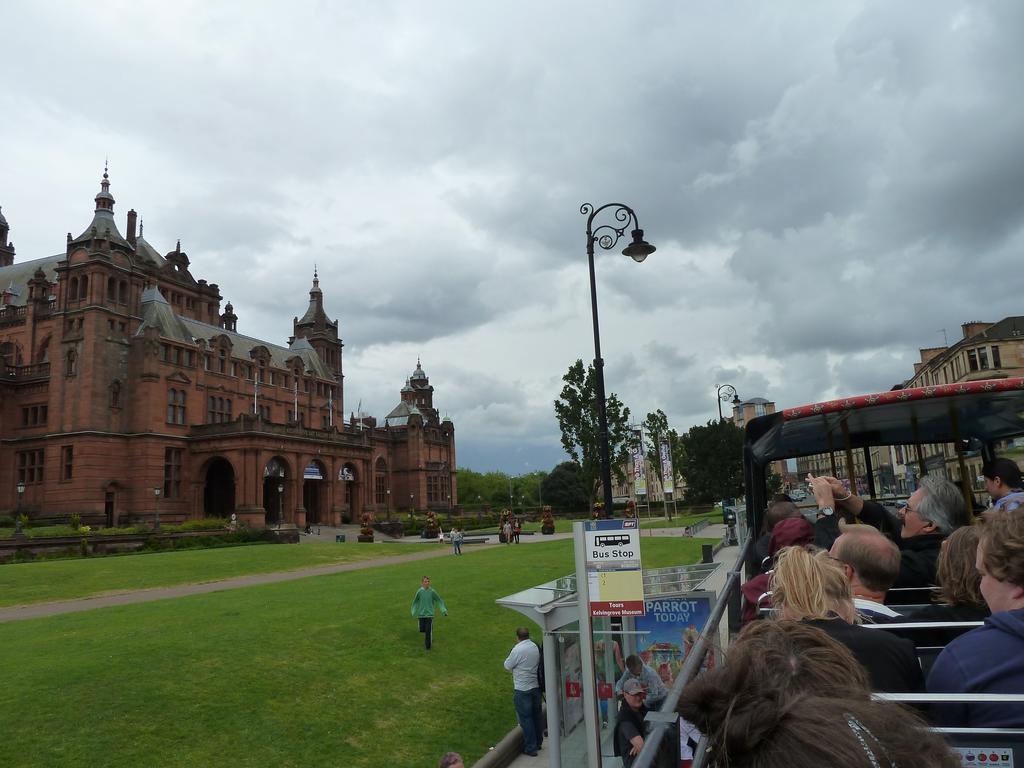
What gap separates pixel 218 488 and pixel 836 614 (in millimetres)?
61974

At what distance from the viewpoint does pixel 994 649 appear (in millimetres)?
2547

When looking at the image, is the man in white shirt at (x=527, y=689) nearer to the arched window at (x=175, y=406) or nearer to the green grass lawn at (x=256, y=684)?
the green grass lawn at (x=256, y=684)

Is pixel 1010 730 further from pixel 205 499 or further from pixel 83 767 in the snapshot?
pixel 205 499

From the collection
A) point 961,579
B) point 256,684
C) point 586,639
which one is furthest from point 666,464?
point 961,579

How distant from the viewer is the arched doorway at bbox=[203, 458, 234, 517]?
58062 millimetres

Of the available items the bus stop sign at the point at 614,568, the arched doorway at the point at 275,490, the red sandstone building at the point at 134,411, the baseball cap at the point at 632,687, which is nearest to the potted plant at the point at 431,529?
the red sandstone building at the point at 134,411

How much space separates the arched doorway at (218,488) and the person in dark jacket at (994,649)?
200 ft

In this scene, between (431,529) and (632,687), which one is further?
(431,529)

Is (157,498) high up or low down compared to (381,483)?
down

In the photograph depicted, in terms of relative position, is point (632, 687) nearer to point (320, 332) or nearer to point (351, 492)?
point (351, 492)

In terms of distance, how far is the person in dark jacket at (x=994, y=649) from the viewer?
97.8 inches

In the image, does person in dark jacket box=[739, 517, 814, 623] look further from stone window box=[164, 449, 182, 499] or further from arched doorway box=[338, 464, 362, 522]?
arched doorway box=[338, 464, 362, 522]

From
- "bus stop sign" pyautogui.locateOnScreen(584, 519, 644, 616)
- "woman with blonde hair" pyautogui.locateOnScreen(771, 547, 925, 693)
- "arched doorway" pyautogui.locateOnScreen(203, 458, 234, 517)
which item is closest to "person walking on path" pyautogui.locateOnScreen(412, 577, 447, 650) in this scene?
"bus stop sign" pyautogui.locateOnScreen(584, 519, 644, 616)

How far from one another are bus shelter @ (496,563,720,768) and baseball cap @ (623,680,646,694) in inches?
22.5
